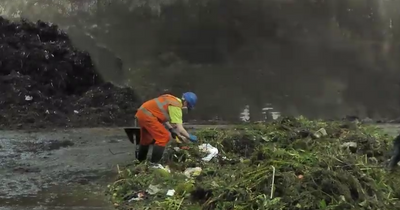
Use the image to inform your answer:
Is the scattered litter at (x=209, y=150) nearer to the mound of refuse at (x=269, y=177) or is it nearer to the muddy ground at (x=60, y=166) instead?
the mound of refuse at (x=269, y=177)

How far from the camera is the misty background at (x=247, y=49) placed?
12.3m

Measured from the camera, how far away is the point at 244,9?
1323cm

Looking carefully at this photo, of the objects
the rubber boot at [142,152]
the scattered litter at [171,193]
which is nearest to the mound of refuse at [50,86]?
the rubber boot at [142,152]

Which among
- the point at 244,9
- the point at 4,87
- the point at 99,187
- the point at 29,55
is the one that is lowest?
the point at 99,187

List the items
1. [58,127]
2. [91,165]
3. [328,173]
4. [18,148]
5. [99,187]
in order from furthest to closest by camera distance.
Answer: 1. [58,127]
2. [18,148]
3. [91,165]
4. [99,187]
5. [328,173]

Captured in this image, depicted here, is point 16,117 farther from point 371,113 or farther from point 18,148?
point 371,113

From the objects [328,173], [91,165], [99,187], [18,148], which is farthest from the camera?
[18,148]

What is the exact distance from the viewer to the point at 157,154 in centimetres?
642

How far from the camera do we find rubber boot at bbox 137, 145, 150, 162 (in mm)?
6720

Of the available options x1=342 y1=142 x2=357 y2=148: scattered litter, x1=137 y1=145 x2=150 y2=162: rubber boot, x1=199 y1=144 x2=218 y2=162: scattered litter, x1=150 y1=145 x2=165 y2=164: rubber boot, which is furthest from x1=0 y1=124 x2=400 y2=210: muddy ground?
x1=342 y1=142 x2=357 y2=148: scattered litter

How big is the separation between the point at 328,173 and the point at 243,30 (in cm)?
862

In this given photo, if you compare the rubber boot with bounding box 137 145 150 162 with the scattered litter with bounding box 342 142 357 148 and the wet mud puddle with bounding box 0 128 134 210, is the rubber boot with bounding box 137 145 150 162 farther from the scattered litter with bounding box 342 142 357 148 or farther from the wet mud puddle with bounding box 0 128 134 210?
the scattered litter with bounding box 342 142 357 148

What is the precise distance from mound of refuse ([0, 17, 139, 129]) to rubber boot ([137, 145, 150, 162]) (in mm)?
4058

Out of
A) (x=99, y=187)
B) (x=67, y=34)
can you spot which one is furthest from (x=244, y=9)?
(x=99, y=187)
